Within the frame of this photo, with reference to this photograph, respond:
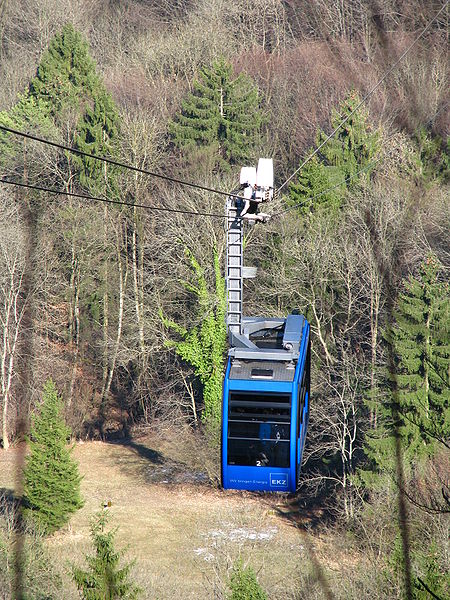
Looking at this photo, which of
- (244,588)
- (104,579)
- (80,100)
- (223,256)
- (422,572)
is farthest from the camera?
(80,100)

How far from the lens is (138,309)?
39375 millimetres

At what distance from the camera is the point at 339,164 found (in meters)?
42.7

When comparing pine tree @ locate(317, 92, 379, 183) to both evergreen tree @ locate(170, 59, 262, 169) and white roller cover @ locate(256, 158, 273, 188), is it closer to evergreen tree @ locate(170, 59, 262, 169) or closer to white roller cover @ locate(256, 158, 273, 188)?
evergreen tree @ locate(170, 59, 262, 169)

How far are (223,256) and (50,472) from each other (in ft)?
38.1

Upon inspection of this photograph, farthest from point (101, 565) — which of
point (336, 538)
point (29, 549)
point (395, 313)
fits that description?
point (395, 313)

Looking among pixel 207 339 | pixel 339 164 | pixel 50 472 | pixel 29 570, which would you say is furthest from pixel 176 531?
pixel 339 164

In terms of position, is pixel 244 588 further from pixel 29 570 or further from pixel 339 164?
pixel 339 164

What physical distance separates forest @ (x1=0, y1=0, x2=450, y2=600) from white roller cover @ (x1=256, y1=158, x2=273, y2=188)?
529 inches

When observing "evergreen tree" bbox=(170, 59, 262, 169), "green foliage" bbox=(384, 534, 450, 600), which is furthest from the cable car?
"evergreen tree" bbox=(170, 59, 262, 169)

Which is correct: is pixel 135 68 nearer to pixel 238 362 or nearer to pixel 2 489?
pixel 2 489

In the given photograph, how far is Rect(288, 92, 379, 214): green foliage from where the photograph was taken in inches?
1539

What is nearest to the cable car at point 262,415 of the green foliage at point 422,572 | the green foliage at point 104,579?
the green foliage at point 422,572

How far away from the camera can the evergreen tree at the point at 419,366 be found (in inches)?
1208

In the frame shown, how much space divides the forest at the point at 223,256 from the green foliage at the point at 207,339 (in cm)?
8
